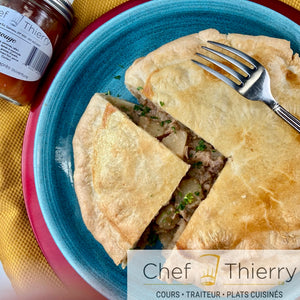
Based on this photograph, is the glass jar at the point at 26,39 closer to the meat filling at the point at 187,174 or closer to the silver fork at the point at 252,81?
the meat filling at the point at 187,174

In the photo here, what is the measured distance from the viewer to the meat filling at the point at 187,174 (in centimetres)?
293

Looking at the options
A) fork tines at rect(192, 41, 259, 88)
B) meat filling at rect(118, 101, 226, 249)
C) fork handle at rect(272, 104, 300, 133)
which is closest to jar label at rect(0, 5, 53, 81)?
meat filling at rect(118, 101, 226, 249)

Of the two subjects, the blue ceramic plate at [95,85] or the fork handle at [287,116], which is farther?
the blue ceramic plate at [95,85]

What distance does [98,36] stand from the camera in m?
3.31

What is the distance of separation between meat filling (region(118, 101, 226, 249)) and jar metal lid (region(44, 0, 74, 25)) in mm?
1166

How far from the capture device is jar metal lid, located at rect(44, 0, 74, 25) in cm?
308

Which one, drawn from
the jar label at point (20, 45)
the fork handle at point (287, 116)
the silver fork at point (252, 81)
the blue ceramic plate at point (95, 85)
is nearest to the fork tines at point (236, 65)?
the silver fork at point (252, 81)

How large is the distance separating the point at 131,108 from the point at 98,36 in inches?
29.1

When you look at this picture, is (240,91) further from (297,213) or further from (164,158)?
(297,213)

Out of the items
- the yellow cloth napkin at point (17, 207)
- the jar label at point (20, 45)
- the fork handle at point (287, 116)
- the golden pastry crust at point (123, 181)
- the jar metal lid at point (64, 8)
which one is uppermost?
the fork handle at point (287, 116)

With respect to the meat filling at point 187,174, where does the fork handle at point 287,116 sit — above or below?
above

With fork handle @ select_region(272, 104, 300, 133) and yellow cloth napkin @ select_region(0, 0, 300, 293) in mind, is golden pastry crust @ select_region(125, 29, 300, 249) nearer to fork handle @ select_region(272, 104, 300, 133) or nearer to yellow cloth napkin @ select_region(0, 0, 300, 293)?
fork handle @ select_region(272, 104, 300, 133)

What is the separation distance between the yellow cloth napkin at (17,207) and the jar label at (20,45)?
1.61ft

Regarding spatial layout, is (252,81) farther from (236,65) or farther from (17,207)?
(17,207)
